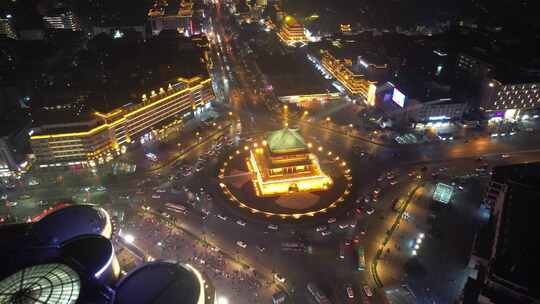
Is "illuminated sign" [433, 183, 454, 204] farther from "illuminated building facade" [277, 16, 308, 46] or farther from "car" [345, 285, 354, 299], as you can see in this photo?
"illuminated building facade" [277, 16, 308, 46]

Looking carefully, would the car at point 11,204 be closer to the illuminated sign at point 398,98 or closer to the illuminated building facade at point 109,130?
the illuminated building facade at point 109,130

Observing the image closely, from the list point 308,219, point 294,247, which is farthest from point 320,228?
point 294,247

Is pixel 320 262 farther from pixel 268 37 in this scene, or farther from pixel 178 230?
pixel 268 37

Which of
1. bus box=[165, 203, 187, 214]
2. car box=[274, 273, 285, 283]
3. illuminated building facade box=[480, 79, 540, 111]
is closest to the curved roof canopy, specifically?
bus box=[165, 203, 187, 214]

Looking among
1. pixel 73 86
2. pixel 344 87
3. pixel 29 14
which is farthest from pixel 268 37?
pixel 29 14

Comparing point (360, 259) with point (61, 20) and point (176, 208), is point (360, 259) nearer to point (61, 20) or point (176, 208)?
point (176, 208)
